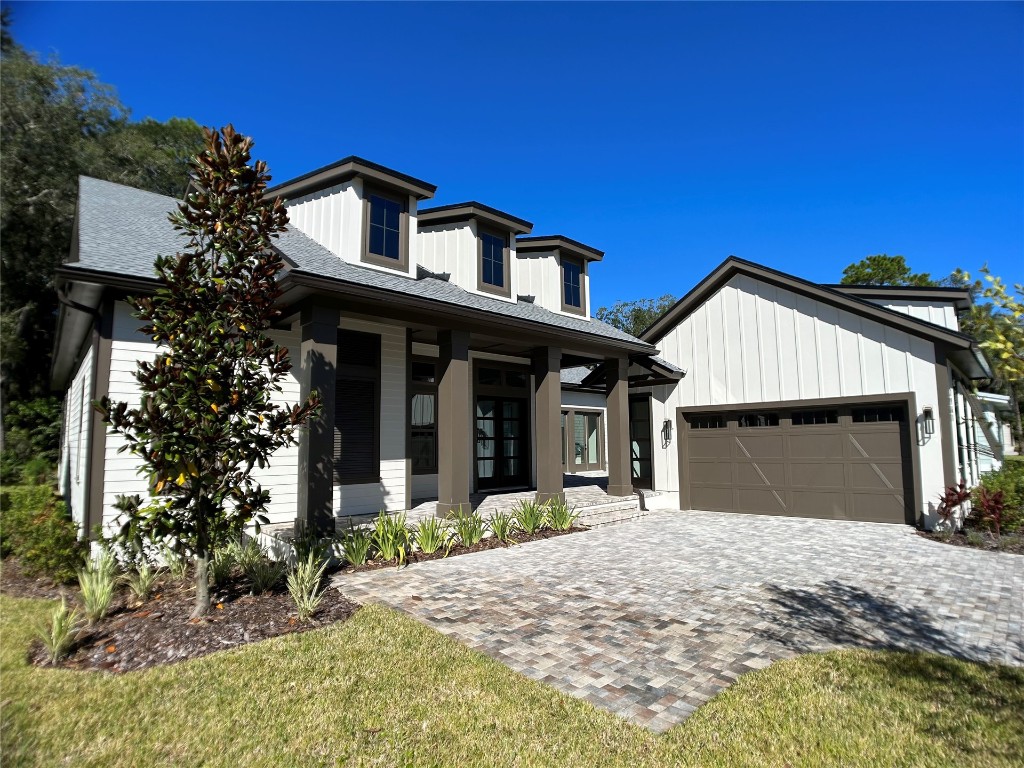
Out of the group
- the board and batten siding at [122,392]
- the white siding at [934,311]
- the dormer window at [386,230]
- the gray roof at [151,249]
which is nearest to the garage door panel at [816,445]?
the gray roof at [151,249]

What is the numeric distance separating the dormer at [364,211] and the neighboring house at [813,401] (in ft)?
22.9

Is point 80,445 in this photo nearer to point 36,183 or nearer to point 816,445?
point 816,445

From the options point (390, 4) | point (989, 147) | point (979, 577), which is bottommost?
point (979, 577)

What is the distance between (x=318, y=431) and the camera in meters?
7.09

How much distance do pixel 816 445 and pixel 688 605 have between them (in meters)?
7.59

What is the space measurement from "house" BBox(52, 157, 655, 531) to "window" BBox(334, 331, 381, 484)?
1.0 inches

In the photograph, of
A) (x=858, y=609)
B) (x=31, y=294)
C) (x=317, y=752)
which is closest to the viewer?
(x=317, y=752)

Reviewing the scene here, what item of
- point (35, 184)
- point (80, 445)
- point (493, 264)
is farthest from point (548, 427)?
point (35, 184)

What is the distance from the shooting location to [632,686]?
3775mm

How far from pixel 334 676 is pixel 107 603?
2.79 m

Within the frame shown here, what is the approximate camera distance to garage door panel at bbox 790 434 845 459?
1119 centimetres

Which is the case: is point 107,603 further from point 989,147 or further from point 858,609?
point 989,147

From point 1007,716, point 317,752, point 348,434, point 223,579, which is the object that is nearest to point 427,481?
point 348,434

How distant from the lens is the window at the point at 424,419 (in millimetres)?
11180
